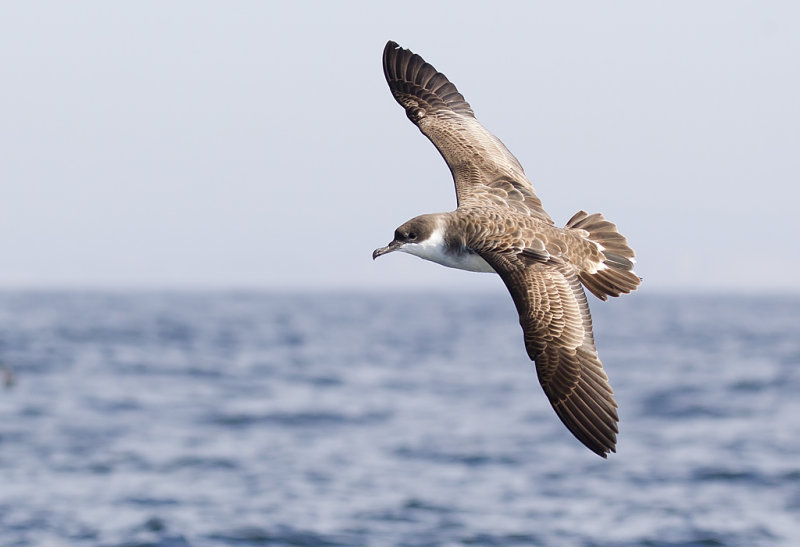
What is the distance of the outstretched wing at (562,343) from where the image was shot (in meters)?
7.99

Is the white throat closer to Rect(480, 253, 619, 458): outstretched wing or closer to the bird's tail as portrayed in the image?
Rect(480, 253, 619, 458): outstretched wing

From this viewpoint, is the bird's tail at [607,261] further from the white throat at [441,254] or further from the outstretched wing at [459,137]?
the white throat at [441,254]

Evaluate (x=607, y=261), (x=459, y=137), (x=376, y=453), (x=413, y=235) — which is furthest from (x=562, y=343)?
(x=376, y=453)

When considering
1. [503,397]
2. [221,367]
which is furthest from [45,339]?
[503,397]

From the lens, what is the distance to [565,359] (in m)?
8.14

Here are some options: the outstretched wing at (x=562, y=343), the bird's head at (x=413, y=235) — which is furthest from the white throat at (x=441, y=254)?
the outstretched wing at (x=562, y=343)

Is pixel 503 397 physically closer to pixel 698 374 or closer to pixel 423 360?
pixel 698 374

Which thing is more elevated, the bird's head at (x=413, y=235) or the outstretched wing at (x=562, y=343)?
the bird's head at (x=413, y=235)

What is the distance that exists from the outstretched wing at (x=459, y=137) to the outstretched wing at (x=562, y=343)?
1428 mm

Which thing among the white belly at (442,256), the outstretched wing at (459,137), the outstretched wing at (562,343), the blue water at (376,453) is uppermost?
the outstretched wing at (459,137)

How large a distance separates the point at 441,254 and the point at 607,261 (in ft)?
4.47

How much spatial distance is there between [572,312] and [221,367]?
144 ft

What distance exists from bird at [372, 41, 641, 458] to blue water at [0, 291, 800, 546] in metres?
10.5

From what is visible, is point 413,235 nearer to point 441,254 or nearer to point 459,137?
point 441,254
